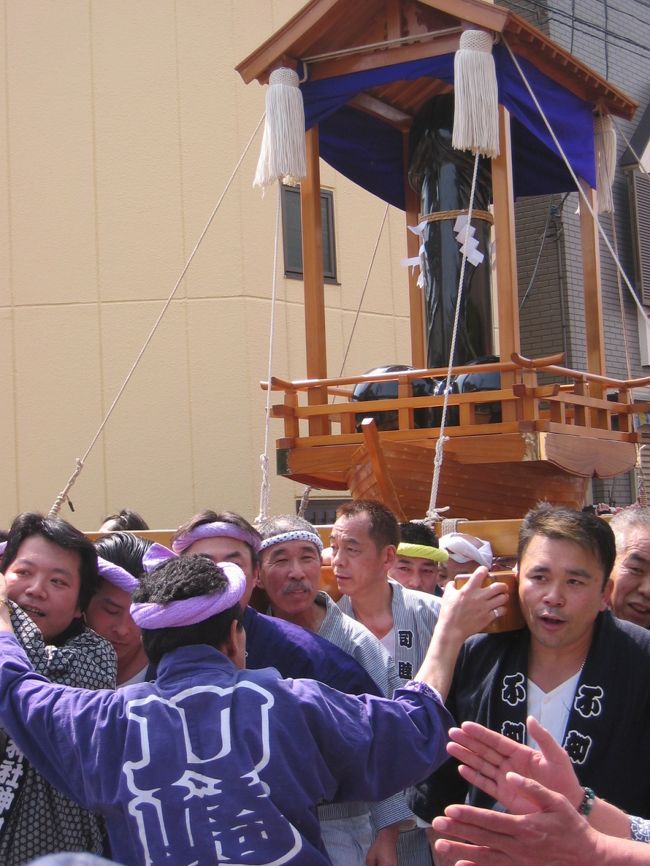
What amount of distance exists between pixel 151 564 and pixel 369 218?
728cm

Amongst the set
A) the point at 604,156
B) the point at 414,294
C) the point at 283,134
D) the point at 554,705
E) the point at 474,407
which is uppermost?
the point at 604,156

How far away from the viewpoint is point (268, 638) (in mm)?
2480

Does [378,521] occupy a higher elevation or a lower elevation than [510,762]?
higher

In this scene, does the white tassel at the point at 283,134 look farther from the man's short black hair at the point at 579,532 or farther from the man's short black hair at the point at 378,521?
the man's short black hair at the point at 579,532

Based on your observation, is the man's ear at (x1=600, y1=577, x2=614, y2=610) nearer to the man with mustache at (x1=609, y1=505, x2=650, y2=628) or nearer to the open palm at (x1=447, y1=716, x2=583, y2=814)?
the man with mustache at (x1=609, y1=505, x2=650, y2=628)

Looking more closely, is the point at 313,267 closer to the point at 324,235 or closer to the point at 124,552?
the point at 324,235

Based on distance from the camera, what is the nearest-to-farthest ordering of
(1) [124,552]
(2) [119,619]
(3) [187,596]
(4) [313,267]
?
1. (3) [187,596]
2. (2) [119,619]
3. (1) [124,552]
4. (4) [313,267]

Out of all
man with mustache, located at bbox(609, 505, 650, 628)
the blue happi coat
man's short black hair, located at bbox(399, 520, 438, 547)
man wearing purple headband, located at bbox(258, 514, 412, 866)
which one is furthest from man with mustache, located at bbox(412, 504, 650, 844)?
man's short black hair, located at bbox(399, 520, 438, 547)

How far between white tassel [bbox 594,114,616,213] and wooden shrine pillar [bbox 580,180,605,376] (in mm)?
80

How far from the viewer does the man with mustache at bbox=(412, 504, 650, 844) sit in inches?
87.5

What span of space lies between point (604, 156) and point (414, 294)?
1550 millimetres

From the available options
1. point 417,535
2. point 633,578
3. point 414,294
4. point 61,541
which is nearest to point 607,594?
point 633,578

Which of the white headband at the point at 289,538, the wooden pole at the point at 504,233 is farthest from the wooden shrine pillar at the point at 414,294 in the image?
the white headband at the point at 289,538

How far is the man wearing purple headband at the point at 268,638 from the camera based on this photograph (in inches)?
94.0
